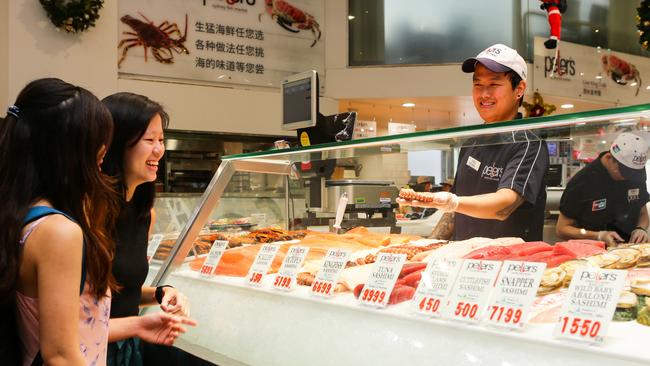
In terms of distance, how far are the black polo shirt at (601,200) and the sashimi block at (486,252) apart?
326 millimetres

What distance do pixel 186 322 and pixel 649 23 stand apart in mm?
4541

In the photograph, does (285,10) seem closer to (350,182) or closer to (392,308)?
(350,182)

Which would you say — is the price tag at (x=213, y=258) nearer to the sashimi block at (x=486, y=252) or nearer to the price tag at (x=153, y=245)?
the price tag at (x=153, y=245)

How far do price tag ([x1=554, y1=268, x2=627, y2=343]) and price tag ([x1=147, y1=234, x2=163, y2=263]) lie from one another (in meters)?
2.22

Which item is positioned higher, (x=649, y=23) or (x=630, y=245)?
(x=649, y=23)

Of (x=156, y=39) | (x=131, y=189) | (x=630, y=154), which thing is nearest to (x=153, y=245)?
(x=131, y=189)

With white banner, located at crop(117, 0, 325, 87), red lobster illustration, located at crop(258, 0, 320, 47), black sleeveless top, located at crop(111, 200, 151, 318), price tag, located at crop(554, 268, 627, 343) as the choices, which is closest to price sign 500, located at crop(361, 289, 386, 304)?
price tag, located at crop(554, 268, 627, 343)

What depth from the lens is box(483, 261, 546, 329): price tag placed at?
1.32 meters

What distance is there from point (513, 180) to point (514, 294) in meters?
0.79

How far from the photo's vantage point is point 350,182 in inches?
104

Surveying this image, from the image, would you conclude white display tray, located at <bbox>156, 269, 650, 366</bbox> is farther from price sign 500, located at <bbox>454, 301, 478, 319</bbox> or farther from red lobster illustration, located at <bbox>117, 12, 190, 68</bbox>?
red lobster illustration, located at <bbox>117, 12, 190, 68</bbox>

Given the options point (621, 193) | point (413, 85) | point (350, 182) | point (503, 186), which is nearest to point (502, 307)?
point (621, 193)

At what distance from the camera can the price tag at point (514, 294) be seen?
4.34 feet

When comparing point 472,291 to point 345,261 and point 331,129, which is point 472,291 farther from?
point 331,129
